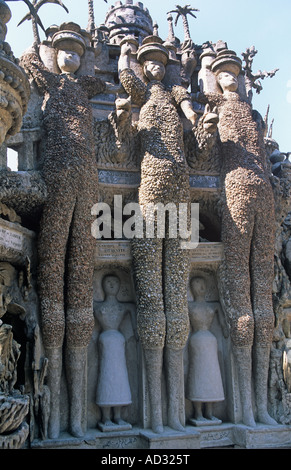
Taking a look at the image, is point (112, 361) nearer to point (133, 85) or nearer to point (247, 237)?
point (247, 237)

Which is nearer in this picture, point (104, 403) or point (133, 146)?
point (104, 403)

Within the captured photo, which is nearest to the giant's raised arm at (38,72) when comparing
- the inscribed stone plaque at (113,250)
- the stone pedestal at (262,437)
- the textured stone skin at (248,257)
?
the inscribed stone plaque at (113,250)

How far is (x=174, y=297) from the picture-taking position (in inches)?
358

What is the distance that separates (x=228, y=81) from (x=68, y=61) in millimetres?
3614

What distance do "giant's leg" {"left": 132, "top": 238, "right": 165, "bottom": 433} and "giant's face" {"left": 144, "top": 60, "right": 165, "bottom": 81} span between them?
3756 millimetres

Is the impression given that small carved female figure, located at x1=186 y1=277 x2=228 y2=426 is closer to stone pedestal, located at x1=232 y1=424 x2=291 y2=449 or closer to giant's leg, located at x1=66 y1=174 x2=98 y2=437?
stone pedestal, located at x1=232 y1=424 x2=291 y2=449

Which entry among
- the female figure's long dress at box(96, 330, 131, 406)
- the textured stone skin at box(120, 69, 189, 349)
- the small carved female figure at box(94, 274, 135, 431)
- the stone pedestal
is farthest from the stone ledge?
the textured stone skin at box(120, 69, 189, 349)

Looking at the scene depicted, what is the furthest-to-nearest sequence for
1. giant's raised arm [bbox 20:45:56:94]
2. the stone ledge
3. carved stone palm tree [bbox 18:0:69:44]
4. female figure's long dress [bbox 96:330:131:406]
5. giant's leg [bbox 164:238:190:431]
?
1. carved stone palm tree [bbox 18:0:69:44]
2. giant's raised arm [bbox 20:45:56:94]
3. giant's leg [bbox 164:238:190:431]
4. female figure's long dress [bbox 96:330:131:406]
5. the stone ledge

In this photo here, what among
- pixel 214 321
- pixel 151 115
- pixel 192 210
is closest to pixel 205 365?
pixel 214 321

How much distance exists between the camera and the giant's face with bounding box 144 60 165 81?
415 inches

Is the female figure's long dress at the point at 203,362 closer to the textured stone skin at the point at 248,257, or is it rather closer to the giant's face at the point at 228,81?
the textured stone skin at the point at 248,257

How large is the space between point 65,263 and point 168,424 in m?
3.40

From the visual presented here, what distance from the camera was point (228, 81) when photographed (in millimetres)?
11047
